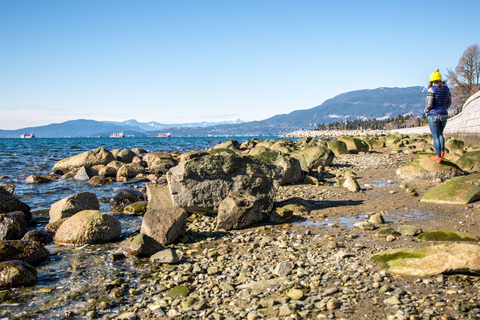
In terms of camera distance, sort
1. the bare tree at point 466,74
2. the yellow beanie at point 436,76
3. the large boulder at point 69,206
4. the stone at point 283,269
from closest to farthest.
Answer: the stone at point 283,269, the large boulder at point 69,206, the yellow beanie at point 436,76, the bare tree at point 466,74

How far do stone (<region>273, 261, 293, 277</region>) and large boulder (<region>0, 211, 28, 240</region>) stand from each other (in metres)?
6.01

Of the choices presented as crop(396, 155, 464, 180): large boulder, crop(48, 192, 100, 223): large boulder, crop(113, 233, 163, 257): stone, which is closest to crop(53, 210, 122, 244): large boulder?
crop(113, 233, 163, 257): stone

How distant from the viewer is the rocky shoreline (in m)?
3.73

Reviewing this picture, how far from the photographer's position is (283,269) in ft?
15.7

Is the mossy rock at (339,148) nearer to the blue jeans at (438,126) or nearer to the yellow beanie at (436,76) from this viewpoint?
the blue jeans at (438,126)

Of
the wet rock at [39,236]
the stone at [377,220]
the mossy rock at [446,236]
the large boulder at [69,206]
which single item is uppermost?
the large boulder at [69,206]

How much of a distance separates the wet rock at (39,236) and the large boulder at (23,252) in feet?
3.30

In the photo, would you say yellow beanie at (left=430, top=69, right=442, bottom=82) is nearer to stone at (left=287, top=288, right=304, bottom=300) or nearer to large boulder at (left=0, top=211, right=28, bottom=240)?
stone at (left=287, top=288, right=304, bottom=300)

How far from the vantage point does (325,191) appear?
1080 cm

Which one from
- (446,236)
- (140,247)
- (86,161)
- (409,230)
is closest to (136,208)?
(140,247)

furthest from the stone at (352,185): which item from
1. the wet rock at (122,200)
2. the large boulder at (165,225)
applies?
the wet rock at (122,200)

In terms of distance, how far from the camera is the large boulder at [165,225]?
6570 millimetres

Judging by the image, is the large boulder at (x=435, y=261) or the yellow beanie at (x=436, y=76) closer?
the large boulder at (x=435, y=261)

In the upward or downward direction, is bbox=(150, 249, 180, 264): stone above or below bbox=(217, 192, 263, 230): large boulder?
below
